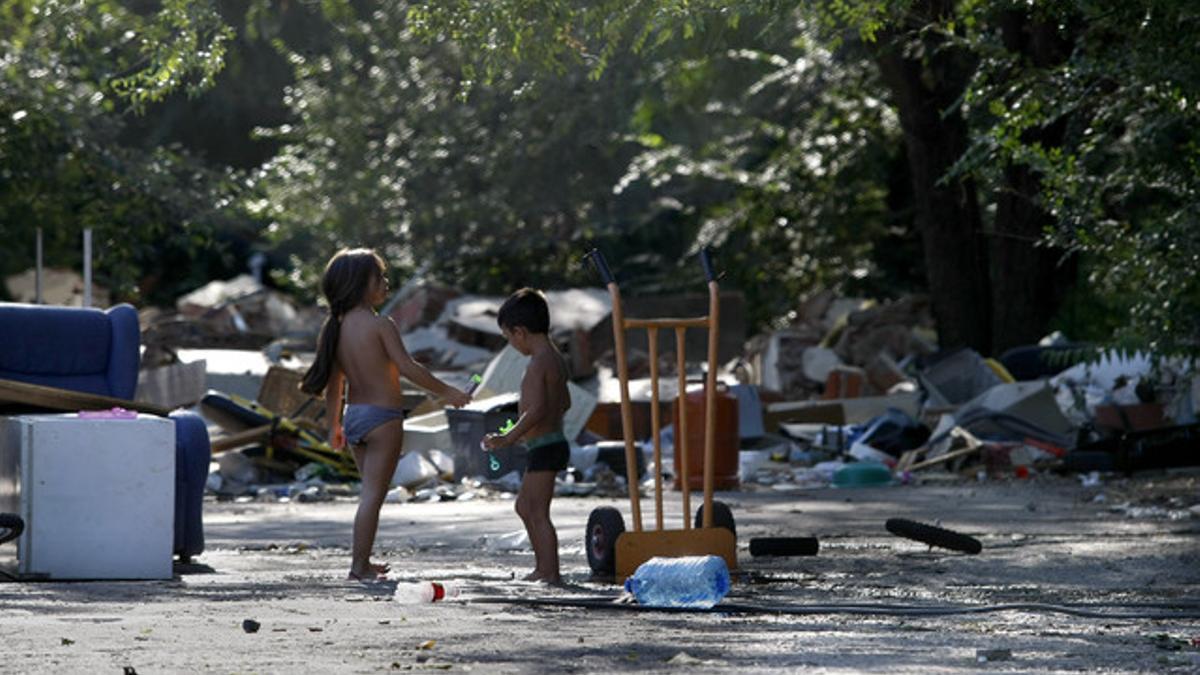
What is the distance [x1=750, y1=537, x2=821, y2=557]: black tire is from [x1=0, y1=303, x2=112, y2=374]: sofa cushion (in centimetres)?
348

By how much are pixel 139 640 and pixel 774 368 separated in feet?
64.9

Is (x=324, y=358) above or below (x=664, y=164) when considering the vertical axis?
below

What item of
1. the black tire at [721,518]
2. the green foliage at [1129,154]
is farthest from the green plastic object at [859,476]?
the black tire at [721,518]

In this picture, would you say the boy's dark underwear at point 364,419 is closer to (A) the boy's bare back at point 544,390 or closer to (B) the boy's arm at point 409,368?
(B) the boy's arm at point 409,368

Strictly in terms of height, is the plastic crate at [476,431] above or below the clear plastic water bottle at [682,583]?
above

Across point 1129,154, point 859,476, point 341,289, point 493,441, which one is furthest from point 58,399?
point 859,476

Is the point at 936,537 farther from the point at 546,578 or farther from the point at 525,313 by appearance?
the point at 525,313

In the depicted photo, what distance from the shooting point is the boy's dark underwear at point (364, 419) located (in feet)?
33.1

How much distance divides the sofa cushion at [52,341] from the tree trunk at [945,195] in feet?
39.8

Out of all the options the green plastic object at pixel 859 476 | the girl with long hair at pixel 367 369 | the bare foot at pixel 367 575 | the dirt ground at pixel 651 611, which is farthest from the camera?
the green plastic object at pixel 859 476

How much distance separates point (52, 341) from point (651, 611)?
14.5 feet

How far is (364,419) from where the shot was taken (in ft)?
33.1

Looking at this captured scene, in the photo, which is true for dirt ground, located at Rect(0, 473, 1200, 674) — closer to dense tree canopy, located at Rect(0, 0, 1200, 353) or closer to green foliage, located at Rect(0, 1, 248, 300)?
dense tree canopy, located at Rect(0, 0, 1200, 353)

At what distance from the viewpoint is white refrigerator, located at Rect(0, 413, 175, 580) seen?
990 cm
